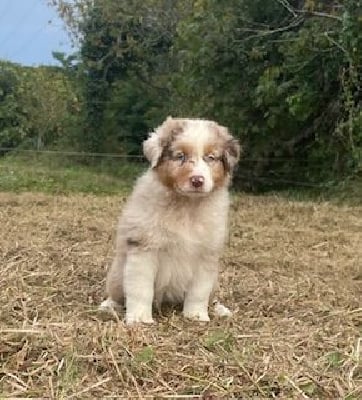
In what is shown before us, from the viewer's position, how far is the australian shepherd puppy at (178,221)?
4840mm

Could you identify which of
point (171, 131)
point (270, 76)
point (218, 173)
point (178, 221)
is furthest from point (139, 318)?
point (270, 76)

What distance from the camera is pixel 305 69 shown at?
15719mm

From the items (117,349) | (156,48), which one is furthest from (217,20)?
(117,349)

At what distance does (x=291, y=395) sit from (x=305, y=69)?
1268 cm

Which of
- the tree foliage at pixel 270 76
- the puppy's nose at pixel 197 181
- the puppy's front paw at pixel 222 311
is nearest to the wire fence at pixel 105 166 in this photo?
the tree foliage at pixel 270 76

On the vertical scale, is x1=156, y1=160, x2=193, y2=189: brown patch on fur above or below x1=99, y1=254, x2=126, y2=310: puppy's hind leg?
above

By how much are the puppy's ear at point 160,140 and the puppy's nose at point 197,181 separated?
11.0 inches

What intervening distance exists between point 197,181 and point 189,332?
82cm

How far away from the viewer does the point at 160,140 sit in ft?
16.2

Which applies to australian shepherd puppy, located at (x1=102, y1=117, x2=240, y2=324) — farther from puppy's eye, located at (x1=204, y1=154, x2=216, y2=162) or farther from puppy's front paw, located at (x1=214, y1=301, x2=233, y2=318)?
puppy's front paw, located at (x1=214, y1=301, x2=233, y2=318)

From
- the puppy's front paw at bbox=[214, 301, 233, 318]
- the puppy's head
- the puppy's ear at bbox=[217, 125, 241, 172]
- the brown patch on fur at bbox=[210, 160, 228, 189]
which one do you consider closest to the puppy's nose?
the puppy's head

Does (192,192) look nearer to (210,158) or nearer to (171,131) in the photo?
(210,158)

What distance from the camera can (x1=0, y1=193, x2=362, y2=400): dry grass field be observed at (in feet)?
12.0

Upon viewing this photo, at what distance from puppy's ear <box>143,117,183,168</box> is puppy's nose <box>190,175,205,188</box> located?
0.28 meters
